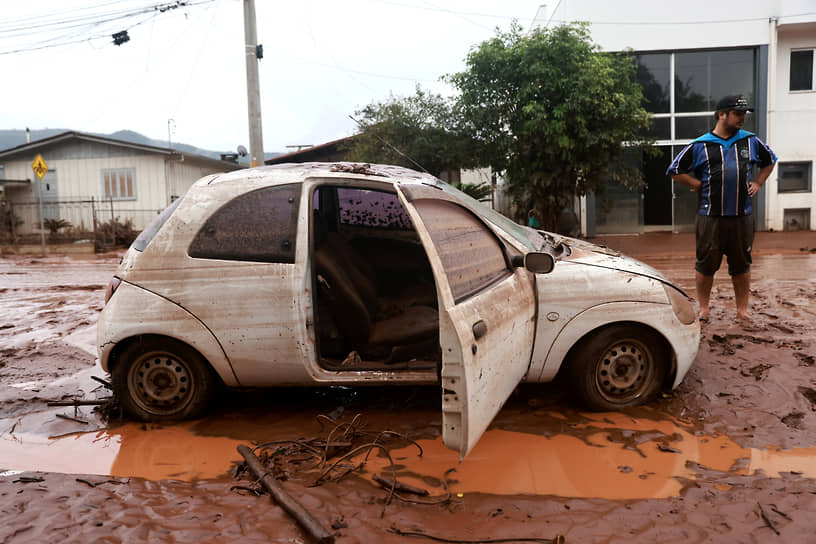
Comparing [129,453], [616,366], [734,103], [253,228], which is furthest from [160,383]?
[734,103]

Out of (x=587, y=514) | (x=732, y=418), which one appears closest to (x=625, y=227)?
(x=732, y=418)

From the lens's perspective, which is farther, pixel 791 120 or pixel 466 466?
pixel 791 120

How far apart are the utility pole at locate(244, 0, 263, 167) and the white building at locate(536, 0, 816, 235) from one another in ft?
35.9

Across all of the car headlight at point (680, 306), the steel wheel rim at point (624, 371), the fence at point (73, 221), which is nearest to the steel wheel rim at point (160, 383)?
the steel wheel rim at point (624, 371)

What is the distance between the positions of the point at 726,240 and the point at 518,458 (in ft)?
11.6

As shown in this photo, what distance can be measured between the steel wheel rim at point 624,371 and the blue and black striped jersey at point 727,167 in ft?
7.77

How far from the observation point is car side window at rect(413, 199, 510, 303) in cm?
282

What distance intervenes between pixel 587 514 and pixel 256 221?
101 inches

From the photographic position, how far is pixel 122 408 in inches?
159

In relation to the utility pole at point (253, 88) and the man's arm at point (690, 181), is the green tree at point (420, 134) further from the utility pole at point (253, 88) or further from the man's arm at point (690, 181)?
the man's arm at point (690, 181)

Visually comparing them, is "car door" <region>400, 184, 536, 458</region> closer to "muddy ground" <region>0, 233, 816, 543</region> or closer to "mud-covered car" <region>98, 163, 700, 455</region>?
"mud-covered car" <region>98, 163, 700, 455</region>

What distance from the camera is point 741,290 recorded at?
5785 mm

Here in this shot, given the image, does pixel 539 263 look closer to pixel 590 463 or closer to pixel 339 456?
pixel 590 463

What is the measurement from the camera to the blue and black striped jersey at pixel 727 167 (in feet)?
17.6
